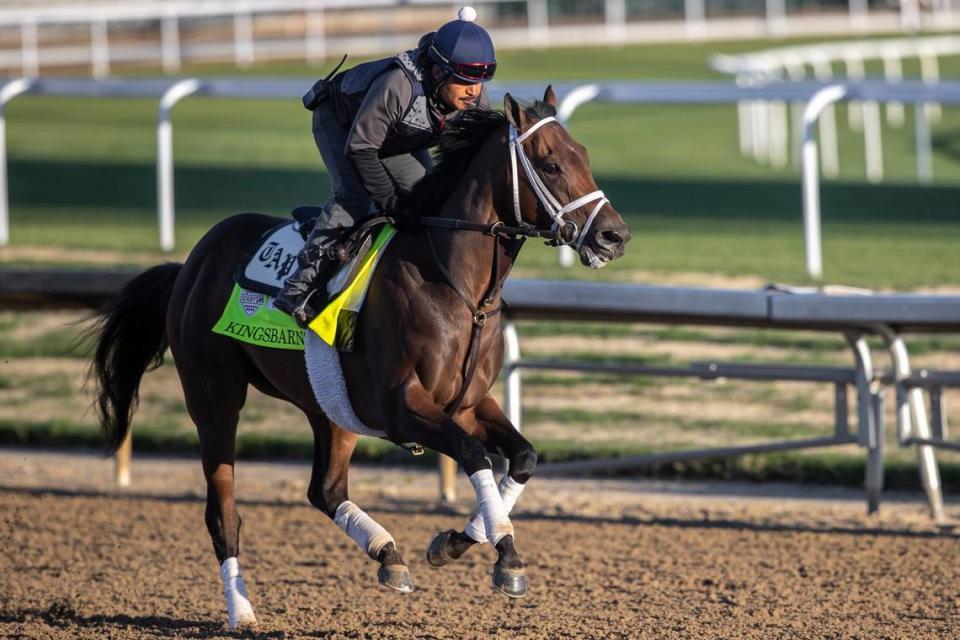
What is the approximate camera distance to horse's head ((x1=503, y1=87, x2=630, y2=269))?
4410 millimetres

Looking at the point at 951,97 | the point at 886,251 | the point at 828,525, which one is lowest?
the point at 828,525

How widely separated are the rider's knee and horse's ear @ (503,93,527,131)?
1.06 metres

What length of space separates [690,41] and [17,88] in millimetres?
19420

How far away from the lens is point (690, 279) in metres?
9.97

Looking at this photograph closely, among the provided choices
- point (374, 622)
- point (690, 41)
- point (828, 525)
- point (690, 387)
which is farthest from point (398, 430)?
point (690, 41)

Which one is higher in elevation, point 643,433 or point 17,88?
point 17,88

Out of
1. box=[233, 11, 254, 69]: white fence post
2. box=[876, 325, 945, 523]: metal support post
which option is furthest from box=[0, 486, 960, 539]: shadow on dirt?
box=[233, 11, 254, 69]: white fence post

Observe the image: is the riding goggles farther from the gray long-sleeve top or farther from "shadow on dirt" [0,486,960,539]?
"shadow on dirt" [0,486,960,539]

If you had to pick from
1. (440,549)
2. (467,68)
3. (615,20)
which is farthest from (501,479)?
(615,20)

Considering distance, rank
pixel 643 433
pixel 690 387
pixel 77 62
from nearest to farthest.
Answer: pixel 643 433 → pixel 690 387 → pixel 77 62

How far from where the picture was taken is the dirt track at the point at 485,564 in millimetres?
5160

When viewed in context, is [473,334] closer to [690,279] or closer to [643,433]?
[643,433]

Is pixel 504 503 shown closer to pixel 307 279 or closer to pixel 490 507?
pixel 490 507

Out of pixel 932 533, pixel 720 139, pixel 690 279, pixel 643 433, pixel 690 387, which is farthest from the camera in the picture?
pixel 720 139
